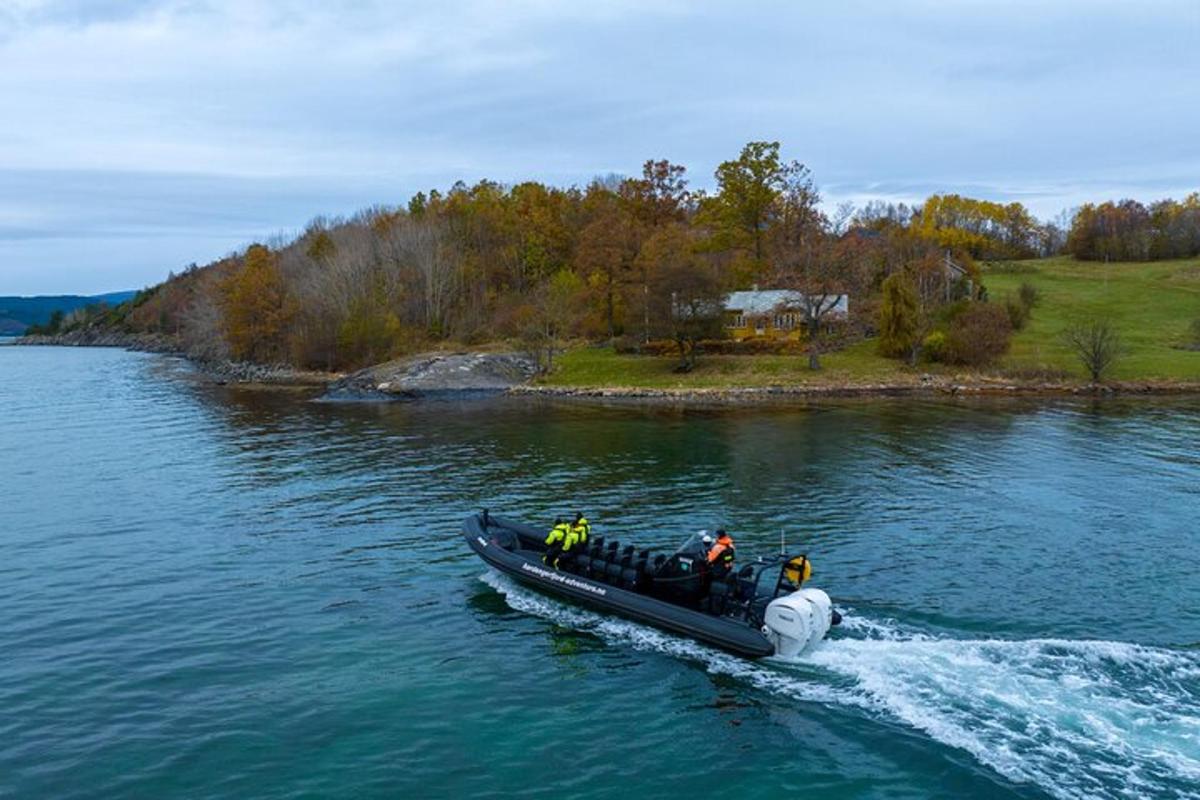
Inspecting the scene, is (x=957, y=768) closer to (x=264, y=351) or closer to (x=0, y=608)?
(x=0, y=608)

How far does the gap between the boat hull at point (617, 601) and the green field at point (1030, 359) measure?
1706 inches

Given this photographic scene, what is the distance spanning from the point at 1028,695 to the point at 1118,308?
86.7m

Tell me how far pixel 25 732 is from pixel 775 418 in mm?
42831

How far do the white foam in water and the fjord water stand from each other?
6 centimetres

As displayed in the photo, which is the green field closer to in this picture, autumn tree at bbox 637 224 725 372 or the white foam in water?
autumn tree at bbox 637 224 725 372

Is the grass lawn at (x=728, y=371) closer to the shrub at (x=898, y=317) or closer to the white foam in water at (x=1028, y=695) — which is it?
the shrub at (x=898, y=317)

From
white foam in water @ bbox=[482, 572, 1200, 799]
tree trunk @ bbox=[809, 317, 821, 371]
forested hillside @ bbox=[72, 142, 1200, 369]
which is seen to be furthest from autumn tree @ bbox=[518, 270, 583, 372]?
white foam in water @ bbox=[482, 572, 1200, 799]

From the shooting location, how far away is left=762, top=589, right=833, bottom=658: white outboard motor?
730 inches

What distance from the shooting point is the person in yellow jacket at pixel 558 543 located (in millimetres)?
23500

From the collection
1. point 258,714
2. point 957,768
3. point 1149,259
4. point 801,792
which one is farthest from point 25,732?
point 1149,259

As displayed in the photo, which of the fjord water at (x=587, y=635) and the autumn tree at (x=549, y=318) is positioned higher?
the autumn tree at (x=549, y=318)

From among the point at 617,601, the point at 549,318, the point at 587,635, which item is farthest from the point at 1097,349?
the point at 587,635

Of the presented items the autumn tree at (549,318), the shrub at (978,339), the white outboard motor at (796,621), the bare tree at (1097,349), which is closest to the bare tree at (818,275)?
the shrub at (978,339)

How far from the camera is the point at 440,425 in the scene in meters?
54.2
